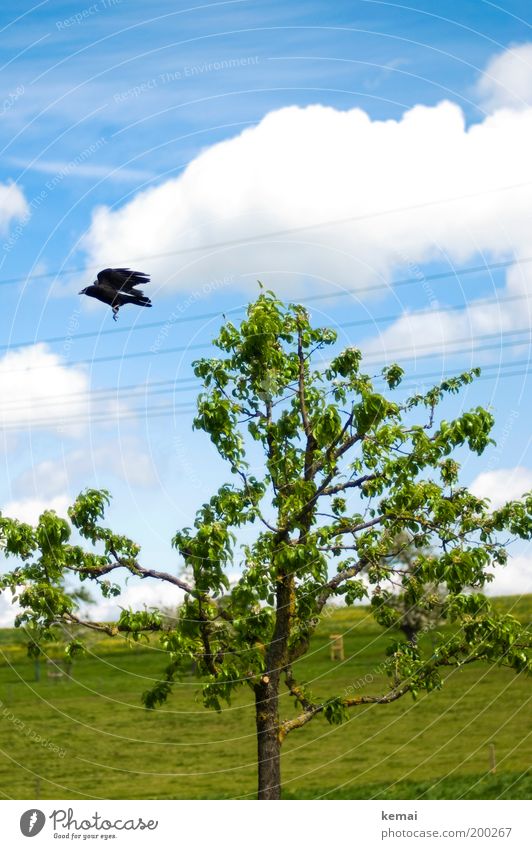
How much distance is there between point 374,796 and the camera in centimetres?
3925

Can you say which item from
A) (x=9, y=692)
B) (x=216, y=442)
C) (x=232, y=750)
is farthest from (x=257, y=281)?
(x=9, y=692)

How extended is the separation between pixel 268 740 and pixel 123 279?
8255 millimetres

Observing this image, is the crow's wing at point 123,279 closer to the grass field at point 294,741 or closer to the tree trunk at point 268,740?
the tree trunk at point 268,740

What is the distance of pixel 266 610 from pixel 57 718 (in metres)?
48.8

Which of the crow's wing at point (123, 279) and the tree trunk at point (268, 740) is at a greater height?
the crow's wing at point (123, 279)

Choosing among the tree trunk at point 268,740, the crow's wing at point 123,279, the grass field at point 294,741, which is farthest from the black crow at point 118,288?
the grass field at point 294,741

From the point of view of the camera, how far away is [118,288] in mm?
17094

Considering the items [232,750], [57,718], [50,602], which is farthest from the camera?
[57,718]

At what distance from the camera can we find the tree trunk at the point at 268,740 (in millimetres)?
17359

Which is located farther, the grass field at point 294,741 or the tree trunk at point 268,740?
the grass field at point 294,741

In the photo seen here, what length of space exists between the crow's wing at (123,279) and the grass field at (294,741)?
23.9 meters

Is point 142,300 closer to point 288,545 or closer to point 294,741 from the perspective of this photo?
point 288,545

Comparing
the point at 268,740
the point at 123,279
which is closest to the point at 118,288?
the point at 123,279
